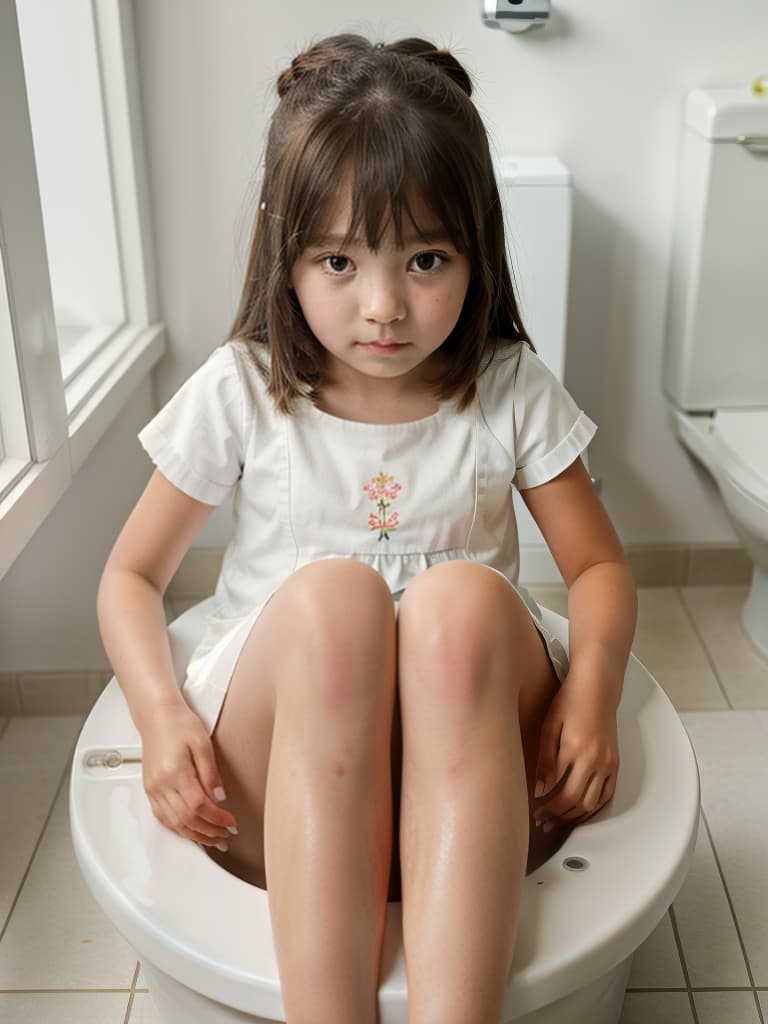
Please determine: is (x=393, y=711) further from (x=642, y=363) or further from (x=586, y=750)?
(x=642, y=363)

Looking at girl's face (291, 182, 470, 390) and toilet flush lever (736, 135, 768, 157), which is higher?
girl's face (291, 182, 470, 390)

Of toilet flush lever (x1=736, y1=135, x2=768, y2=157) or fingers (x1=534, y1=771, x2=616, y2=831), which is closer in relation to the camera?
fingers (x1=534, y1=771, x2=616, y2=831)

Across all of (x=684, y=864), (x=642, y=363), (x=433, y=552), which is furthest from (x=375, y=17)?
(x=684, y=864)

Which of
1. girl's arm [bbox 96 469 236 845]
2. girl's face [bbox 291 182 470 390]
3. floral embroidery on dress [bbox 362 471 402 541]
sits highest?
girl's face [bbox 291 182 470 390]

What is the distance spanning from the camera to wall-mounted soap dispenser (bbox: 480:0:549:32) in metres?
1.61

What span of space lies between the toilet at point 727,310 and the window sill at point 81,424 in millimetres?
802

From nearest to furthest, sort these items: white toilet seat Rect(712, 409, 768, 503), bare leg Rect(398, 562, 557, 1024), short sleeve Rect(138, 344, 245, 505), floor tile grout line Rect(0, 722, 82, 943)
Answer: bare leg Rect(398, 562, 557, 1024) < short sleeve Rect(138, 344, 245, 505) < floor tile grout line Rect(0, 722, 82, 943) < white toilet seat Rect(712, 409, 768, 503)

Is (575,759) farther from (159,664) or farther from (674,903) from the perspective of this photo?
(674,903)

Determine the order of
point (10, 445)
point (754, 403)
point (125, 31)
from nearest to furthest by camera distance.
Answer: point (10, 445) → point (125, 31) → point (754, 403)

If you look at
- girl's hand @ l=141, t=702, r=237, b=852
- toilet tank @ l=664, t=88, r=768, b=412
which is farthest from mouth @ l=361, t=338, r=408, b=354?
toilet tank @ l=664, t=88, r=768, b=412

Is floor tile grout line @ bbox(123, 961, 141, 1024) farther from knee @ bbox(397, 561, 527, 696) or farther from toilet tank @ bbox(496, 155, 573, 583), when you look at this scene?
toilet tank @ bbox(496, 155, 573, 583)

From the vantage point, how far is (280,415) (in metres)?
1.10

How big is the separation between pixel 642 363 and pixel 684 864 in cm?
112

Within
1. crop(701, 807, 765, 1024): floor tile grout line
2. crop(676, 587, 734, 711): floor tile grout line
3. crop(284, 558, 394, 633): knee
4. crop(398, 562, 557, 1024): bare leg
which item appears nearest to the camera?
crop(398, 562, 557, 1024): bare leg
